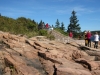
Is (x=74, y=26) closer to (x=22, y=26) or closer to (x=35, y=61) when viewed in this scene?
(x=22, y=26)

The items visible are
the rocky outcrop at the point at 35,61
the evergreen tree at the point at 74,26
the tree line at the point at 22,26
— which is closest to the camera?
the rocky outcrop at the point at 35,61

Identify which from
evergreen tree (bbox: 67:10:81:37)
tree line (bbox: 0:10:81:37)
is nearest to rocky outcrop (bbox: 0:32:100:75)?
tree line (bbox: 0:10:81:37)

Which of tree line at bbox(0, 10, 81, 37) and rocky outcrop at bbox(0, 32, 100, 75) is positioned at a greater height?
tree line at bbox(0, 10, 81, 37)

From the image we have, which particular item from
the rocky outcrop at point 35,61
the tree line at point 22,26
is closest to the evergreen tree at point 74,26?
the tree line at point 22,26

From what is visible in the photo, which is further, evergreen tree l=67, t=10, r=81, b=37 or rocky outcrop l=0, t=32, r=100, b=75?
evergreen tree l=67, t=10, r=81, b=37

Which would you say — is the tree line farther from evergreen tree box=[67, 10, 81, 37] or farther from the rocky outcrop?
evergreen tree box=[67, 10, 81, 37]

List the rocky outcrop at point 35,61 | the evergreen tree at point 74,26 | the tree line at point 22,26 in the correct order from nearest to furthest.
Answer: the rocky outcrop at point 35,61 → the tree line at point 22,26 → the evergreen tree at point 74,26

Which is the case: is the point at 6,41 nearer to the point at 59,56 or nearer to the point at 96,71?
the point at 59,56

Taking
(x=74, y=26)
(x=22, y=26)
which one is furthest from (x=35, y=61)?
(x=74, y=26)

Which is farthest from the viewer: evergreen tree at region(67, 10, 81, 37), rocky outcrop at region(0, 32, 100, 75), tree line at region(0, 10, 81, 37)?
evergreen tree at region(67, 10, 81, 37)

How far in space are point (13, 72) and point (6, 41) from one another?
12.8ft

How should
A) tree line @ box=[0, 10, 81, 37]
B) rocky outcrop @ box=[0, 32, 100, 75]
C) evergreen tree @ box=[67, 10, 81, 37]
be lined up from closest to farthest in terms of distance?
rocky outcrop @ box=[0, 32, 100, 75], tree line @ box=[0, 10, 81, 37], evergreen tree @ box=[67, 10, 81, 37]

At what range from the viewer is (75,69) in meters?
10.3

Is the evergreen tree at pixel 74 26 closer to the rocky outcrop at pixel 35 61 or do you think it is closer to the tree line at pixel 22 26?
the tree line at pixel 22 26
